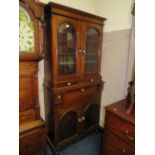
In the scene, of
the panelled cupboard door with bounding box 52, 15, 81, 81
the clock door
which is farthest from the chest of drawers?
the clock door

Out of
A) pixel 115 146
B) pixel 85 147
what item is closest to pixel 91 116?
pixel 85 147

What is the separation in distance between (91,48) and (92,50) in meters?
0.04

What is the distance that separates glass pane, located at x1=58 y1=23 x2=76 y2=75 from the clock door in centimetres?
30

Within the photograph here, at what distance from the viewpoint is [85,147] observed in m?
1.95

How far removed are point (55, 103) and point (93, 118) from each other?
819mm

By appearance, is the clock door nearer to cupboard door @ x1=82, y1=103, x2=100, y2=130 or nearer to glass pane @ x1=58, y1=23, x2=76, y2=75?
glass pane @ x1=58, y1=23, x2=76, y2=75

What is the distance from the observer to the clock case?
1.31m

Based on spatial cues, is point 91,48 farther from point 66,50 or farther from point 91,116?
point 91,116

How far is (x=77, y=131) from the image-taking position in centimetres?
199

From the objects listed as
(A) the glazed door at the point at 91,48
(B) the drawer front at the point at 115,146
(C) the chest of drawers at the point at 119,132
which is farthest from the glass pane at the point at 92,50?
(B) the drawer front at the point at 115,146

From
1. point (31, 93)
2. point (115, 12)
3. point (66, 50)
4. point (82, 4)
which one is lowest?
point (31, 93)

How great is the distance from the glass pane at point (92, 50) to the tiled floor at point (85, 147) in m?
1.09
